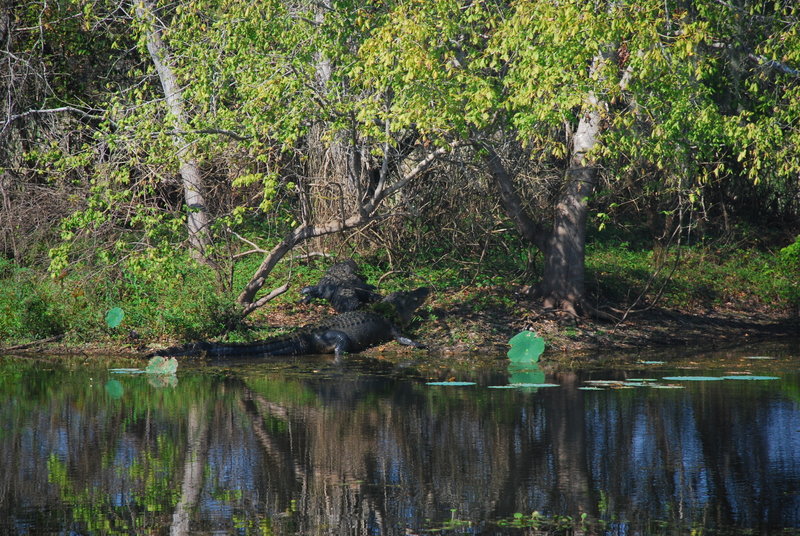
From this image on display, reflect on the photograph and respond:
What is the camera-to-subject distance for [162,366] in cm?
1181

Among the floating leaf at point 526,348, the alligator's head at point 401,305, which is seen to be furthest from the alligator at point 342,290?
the floating leaf at point 526,348

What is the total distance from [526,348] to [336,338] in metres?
2.75

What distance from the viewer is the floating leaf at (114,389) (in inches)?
391

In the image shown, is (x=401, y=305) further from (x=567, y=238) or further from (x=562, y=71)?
(x=562, y=71)

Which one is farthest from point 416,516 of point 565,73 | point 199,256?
point 199,256

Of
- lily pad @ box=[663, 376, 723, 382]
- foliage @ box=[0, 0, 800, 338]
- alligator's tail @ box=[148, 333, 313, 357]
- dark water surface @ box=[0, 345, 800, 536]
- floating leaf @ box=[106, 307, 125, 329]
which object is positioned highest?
foliage @ box=[0, 0, 800, 338]

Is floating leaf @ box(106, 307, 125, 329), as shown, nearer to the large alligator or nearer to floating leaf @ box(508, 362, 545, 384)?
the large alligator

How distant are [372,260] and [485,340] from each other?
510 centimetres

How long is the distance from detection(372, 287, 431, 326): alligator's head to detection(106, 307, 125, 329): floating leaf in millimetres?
3754

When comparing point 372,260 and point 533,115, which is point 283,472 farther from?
point 372,260

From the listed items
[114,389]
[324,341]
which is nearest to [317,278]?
[324,341]

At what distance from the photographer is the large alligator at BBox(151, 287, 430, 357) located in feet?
43.4

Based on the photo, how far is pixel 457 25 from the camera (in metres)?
11.4

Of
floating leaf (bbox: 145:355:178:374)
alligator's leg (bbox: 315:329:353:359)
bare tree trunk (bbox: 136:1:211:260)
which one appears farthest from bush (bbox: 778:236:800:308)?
floating leaf (bbox: 145:355:178:374)
